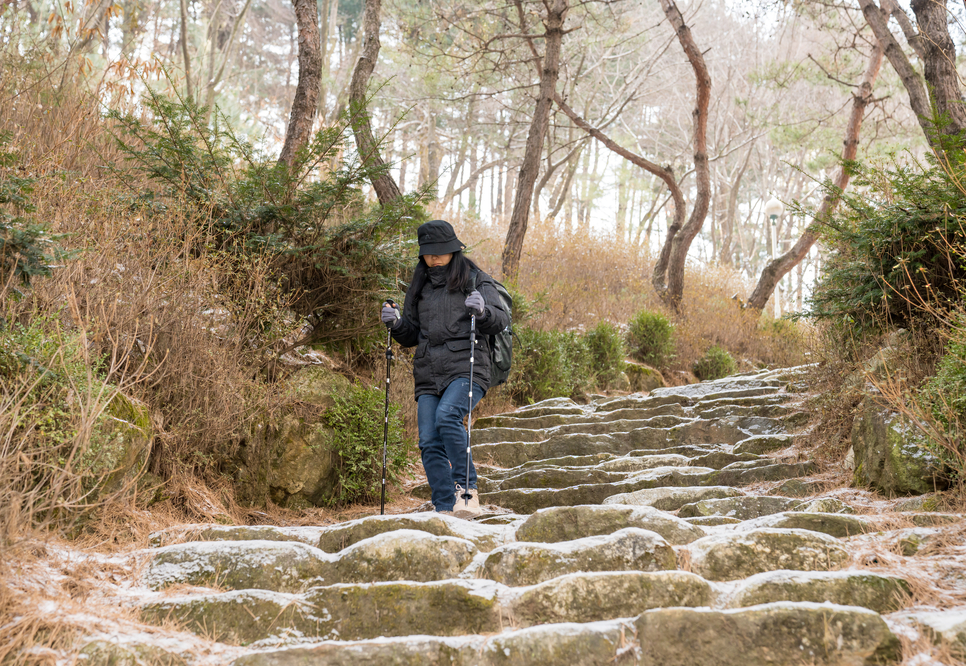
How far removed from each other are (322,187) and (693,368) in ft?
28.3

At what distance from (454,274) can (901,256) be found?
3.12m

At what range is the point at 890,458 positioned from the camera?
4223mm

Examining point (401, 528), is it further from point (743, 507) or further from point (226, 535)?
point (743, 507)

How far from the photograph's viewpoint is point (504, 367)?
4.68 metres

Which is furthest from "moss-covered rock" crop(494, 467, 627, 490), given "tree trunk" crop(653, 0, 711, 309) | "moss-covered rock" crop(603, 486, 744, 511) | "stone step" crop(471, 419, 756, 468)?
"tree trunk" crop(653, 0, 711, 309)

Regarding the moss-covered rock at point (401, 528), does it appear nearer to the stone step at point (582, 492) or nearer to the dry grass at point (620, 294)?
the stone step at point (582, 492)

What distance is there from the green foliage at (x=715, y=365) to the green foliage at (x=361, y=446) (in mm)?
7984

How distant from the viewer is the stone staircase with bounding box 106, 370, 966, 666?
251 centimetres

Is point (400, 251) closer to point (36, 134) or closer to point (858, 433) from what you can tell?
point (36, 134)

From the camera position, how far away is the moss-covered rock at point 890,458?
4.03 meters

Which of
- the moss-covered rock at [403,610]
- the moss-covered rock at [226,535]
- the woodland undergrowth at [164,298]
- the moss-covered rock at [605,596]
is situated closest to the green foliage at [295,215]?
the woodland undergrowth at [164,298]

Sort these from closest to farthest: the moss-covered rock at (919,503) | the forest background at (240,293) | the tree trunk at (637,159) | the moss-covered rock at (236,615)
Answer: the moss-covered rock at (236,615) < the forest background at (240,293) < the moss-covered rock at (919,503) < the tree trunk at (637,159)

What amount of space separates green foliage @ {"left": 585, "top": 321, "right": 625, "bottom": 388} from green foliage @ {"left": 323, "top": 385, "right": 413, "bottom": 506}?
5593 mm

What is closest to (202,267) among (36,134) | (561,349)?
(36,134)
